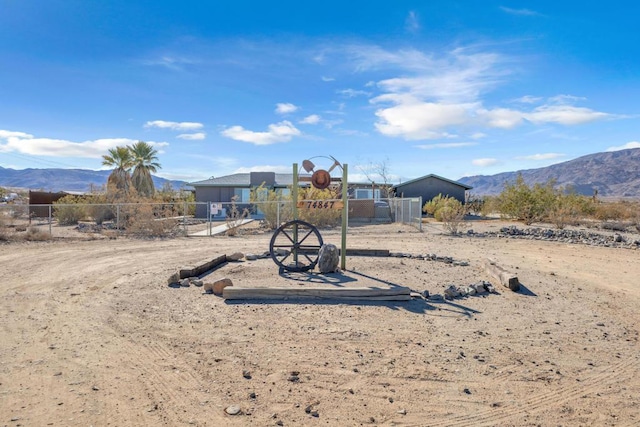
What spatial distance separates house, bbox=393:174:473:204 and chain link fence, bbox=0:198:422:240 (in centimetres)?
908

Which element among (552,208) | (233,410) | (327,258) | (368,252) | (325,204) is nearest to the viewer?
(233,410)

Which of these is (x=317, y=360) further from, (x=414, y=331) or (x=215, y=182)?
(x=215, y=182)

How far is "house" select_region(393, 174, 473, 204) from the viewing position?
3991 cm

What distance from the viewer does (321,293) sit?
22.6 feet

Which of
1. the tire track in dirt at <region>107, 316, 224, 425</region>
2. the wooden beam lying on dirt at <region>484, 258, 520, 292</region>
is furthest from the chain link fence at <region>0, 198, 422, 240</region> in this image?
the tire track in dirt at <region>107, 316, 224, 425</region>

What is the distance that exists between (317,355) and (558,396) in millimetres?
2262

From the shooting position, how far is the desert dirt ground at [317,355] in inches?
140

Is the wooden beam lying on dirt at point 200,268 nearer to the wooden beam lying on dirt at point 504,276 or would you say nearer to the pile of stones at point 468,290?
the pile of stones at point 468,290

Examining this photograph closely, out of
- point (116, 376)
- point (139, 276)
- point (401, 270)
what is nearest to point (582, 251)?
point (401, 270)

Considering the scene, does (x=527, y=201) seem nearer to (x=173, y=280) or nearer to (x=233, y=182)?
(x=233, y=182)

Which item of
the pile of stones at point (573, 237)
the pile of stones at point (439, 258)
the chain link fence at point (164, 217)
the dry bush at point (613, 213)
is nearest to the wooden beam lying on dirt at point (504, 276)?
the pile of stones at point (439, 258)

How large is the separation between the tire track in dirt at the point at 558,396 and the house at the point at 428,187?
35.7 metres

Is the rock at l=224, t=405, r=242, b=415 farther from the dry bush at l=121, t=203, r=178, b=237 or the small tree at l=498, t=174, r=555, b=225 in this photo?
the small tree at l=498, t=174, r=555, b=225

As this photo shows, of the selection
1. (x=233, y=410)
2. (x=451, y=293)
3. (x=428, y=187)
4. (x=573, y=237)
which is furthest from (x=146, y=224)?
(x=428, y=187)
